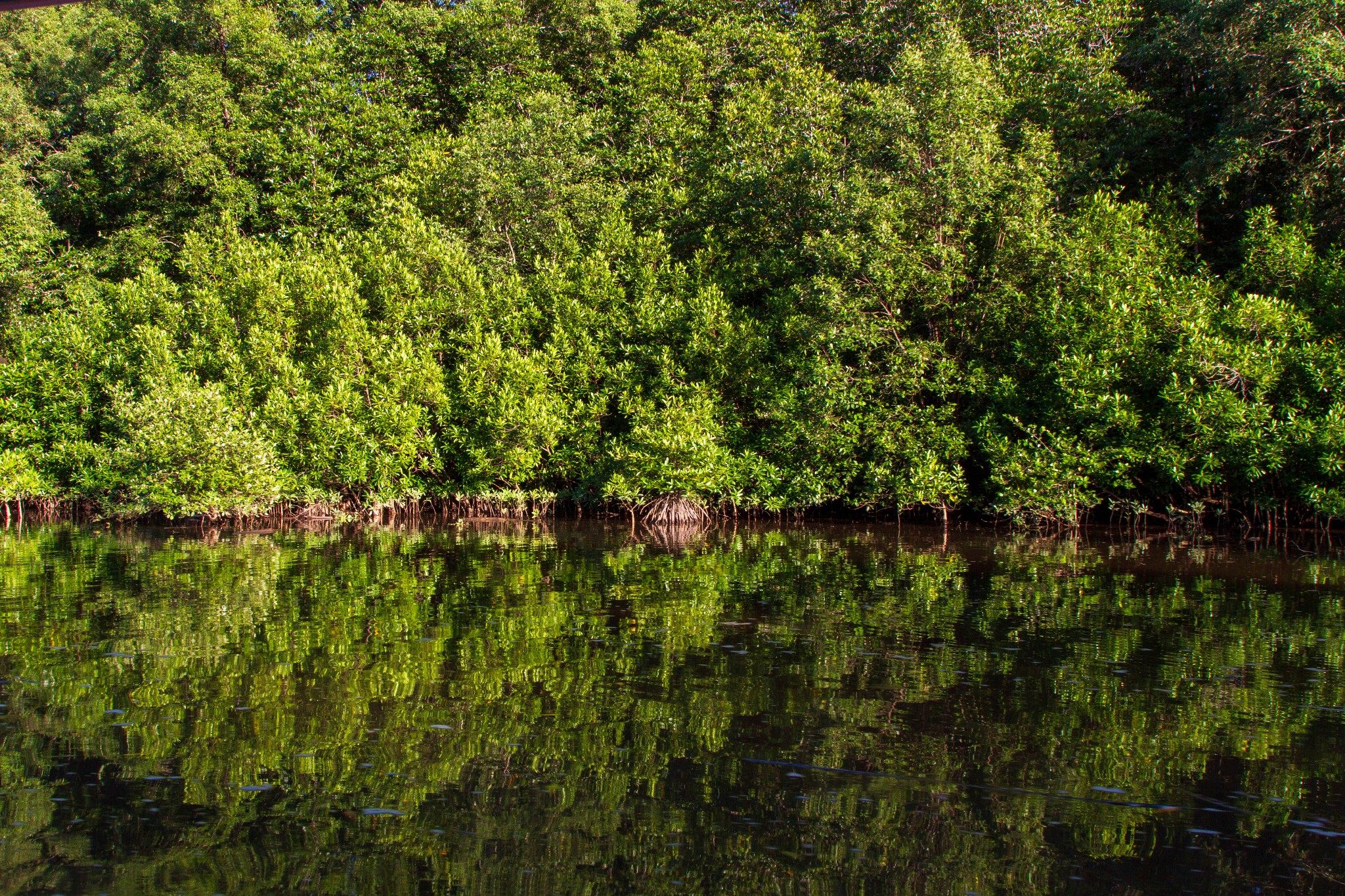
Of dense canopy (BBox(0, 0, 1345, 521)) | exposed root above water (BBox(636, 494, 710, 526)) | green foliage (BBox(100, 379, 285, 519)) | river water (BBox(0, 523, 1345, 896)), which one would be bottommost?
river water (BBox(0, 523, 1345, 896))

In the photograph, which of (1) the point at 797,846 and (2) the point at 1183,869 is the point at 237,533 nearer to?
(1) the point at 797,846

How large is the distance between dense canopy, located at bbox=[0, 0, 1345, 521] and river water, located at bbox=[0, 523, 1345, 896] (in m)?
10.0

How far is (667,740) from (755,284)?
24141 mm

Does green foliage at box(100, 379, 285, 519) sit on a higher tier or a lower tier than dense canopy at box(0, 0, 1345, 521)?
lower

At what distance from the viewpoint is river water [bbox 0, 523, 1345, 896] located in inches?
239

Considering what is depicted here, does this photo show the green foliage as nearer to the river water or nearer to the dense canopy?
the dense canopy

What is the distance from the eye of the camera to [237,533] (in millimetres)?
24797

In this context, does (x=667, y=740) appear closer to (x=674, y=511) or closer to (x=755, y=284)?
(x=674, y=511)

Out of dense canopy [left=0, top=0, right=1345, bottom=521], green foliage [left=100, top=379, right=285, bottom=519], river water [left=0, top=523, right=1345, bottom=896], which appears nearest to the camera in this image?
river water [left=0, top=523, right=1345, bottom=896]

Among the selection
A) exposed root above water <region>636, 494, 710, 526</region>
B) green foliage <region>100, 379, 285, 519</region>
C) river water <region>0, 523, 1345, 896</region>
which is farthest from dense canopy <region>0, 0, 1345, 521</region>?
river water <region>0, 523, 1345, 896</region>

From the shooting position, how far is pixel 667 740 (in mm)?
8141

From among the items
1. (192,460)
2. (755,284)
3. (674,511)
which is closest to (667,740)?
(674,511)

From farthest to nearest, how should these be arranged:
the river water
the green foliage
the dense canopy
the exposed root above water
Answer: the exposed root above water → the green foliage → the dense canopy → the river water

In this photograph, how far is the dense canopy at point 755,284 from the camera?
2397cm
